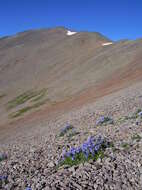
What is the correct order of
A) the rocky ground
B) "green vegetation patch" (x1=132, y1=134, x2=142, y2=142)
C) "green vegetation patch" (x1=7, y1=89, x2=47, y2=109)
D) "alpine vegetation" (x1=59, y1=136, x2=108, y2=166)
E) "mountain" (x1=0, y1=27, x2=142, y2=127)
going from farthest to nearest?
"green vegetation patch" (x1=7, y1=89, x2=47, y2=109) → "mountain" (x1=0, y1=27, x2=142, y2=127) → "green vegetation patch" (x1=132, y1=134, x2=142, y2=142) → "alpine vegetation" (x1=59, y1=136, x2=108, y2=166) → the rocky ground

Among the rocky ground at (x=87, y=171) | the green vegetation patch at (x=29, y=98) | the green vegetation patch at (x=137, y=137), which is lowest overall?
the rocky ground at (x=87, y=171)

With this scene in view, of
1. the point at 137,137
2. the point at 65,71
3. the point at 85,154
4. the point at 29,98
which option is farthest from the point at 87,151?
the point at 65,71

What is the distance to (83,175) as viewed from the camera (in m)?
4.54

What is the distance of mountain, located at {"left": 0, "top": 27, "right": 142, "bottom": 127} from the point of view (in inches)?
1168

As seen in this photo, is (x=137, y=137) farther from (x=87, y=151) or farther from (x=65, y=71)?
(x=65, y=71)

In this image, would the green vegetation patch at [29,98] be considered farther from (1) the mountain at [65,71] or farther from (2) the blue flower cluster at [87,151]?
(2) the blue flower cluster at [87,151]

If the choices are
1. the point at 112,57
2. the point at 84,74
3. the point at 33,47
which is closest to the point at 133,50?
the point at 112,57

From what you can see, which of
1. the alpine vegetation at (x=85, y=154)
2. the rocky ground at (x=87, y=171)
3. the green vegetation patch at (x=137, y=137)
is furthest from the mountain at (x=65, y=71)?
the alpine vegetation at (x=85, y=154)

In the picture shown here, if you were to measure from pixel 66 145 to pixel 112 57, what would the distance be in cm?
4035

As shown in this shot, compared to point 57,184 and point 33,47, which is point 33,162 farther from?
point 33,47

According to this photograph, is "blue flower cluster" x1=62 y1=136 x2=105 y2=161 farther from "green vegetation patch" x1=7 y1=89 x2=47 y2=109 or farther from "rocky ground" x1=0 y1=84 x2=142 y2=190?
"green vegetation patch" x1=7 y1=89 x2=47 y2=109

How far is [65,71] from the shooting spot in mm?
50938

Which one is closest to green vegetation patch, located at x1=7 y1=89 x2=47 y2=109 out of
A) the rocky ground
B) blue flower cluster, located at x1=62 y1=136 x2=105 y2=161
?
the rocky ground

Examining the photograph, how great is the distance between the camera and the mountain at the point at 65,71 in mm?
29656
